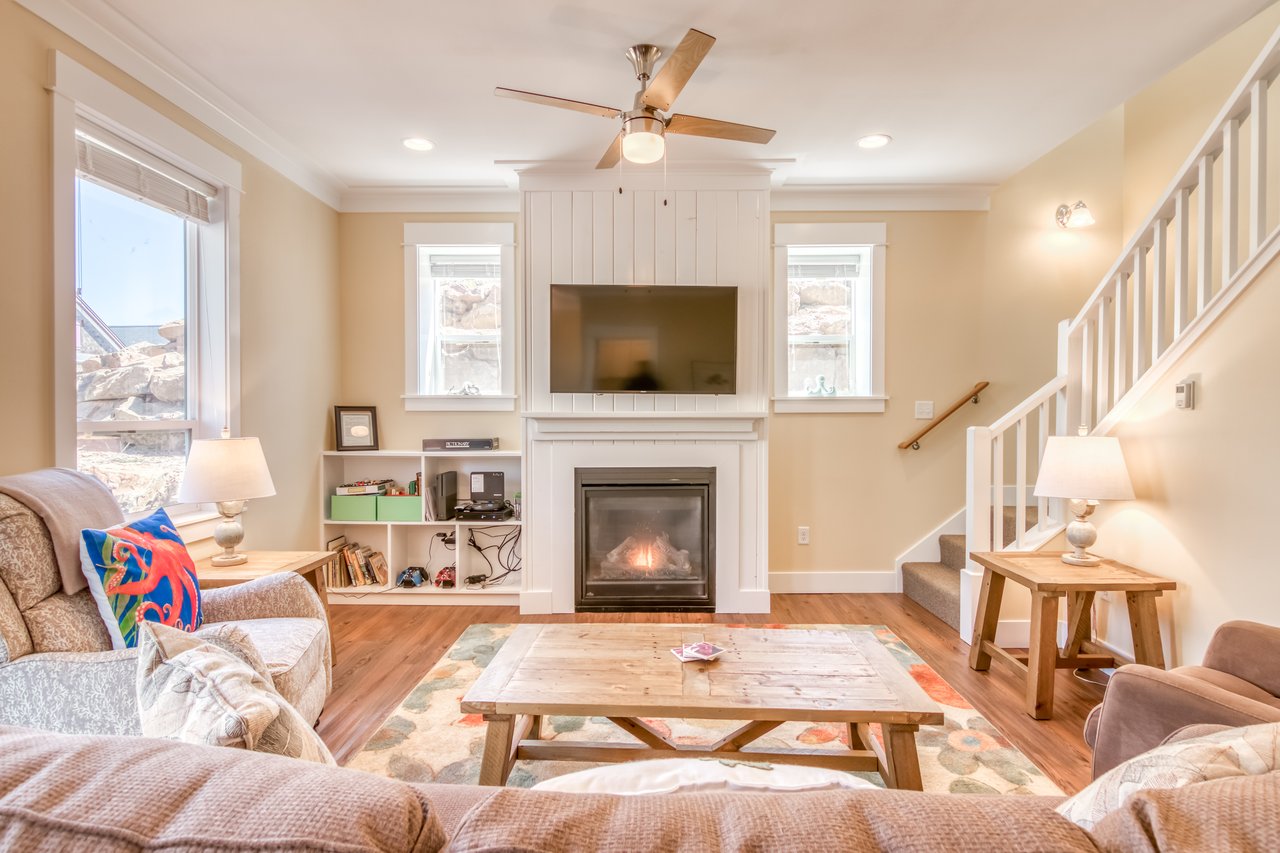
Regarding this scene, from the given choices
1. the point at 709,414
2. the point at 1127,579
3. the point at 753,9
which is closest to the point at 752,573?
the point at 709,414

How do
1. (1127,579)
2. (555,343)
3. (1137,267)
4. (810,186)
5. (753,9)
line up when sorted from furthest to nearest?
(810,186) < (555,343) < (1137,267) < (1127,579) < (753,9)

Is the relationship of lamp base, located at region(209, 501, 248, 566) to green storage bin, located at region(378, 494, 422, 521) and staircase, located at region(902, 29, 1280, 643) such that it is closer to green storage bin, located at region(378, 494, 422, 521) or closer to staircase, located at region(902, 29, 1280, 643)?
green storage bin, located at region(378, 494, 422, 521)

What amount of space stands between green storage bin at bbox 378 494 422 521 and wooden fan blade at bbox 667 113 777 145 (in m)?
2.57

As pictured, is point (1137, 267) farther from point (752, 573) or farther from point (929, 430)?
point (752, 573)

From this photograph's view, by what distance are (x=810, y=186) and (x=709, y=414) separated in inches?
64.6

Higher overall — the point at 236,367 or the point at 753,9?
the point at 753,9

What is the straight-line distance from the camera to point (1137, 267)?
267 centimetres

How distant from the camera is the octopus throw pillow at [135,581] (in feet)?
5.39

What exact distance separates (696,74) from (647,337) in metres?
1.34

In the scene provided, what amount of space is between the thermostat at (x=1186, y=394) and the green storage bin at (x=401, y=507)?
3718 mm

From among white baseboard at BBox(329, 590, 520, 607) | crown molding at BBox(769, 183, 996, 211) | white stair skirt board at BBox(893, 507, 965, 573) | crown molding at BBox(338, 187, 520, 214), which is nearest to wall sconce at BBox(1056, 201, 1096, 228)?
crown molding at BBox(769, 183, 996, 211)

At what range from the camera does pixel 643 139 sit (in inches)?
82.5

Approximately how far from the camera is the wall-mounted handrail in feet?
12.8

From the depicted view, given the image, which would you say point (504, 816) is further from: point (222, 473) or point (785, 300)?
point (785, 300)
